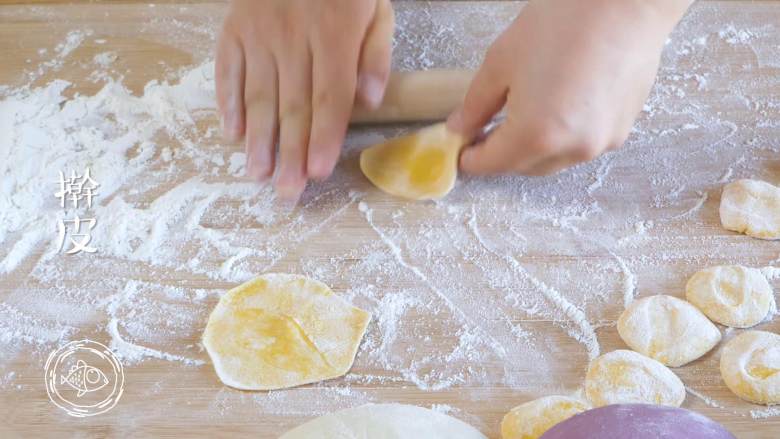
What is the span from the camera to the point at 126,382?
869 mm

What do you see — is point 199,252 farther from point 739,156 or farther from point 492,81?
point 739,156

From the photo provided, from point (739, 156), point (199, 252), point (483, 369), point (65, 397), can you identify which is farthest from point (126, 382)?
point (739, 156)

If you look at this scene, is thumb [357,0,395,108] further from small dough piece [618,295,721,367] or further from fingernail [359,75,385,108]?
small dough piece [618,295,721,367]

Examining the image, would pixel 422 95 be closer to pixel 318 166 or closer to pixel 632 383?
pixel 318 166

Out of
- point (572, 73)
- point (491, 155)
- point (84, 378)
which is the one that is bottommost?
point (84, 378)

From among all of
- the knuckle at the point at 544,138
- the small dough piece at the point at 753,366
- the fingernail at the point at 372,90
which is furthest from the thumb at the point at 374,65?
the small dough piece at the point at 753,366

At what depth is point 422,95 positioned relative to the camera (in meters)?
1.06

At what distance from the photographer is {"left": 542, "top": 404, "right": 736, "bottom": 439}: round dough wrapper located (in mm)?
709

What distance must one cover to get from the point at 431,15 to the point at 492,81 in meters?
0.41

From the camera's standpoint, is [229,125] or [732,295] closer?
[732,295]

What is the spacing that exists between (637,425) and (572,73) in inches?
14.7

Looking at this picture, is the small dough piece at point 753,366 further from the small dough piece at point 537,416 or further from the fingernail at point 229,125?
the fingernail at point 229,125

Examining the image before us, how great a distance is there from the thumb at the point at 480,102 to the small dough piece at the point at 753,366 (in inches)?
15.1

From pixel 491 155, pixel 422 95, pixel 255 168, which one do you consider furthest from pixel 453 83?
pixel 255 168
